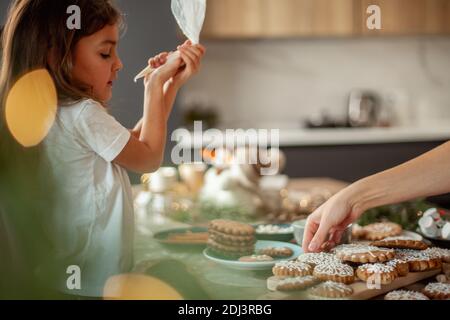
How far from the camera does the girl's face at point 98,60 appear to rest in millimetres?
645

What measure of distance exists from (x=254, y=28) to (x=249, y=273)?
2.07 m

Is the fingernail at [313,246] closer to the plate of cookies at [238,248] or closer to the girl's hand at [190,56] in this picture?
the plate of cookies at [238,248]

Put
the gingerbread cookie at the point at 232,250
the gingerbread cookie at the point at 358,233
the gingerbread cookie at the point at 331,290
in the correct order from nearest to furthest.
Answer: the gingerbread cookie at the point at 331,290 → the gingerbread cookie at the point at 232,250 → the gingerbread cookie at the point at 358,233

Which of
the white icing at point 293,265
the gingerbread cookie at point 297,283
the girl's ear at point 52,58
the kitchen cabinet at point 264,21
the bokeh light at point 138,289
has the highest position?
the kitchen cabinet at point 264,21

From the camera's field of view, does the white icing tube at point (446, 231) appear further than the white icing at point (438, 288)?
Yes

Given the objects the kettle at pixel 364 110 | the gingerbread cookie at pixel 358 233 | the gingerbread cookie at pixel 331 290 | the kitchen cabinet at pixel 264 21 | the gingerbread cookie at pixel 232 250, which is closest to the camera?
the gingerbread cookie at pixel 331 290

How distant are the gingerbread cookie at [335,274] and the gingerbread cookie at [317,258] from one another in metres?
0.02

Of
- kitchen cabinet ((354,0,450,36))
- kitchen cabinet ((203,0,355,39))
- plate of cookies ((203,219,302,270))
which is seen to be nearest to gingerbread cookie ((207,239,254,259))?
plate of cookies ((203,219,302,270))

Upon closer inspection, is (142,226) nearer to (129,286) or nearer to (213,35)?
(129,286)

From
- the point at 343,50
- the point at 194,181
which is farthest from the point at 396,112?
the point at 194,181

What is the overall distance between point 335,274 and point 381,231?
22 cm

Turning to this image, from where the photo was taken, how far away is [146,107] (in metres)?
0.68

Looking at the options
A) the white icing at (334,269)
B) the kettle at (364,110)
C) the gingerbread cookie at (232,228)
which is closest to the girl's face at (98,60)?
the gingerbread cookie at (232,228)

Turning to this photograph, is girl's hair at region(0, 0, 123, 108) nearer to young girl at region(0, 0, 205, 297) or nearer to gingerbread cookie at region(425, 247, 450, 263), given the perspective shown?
young girl at region(0, 0, 205, 297)
